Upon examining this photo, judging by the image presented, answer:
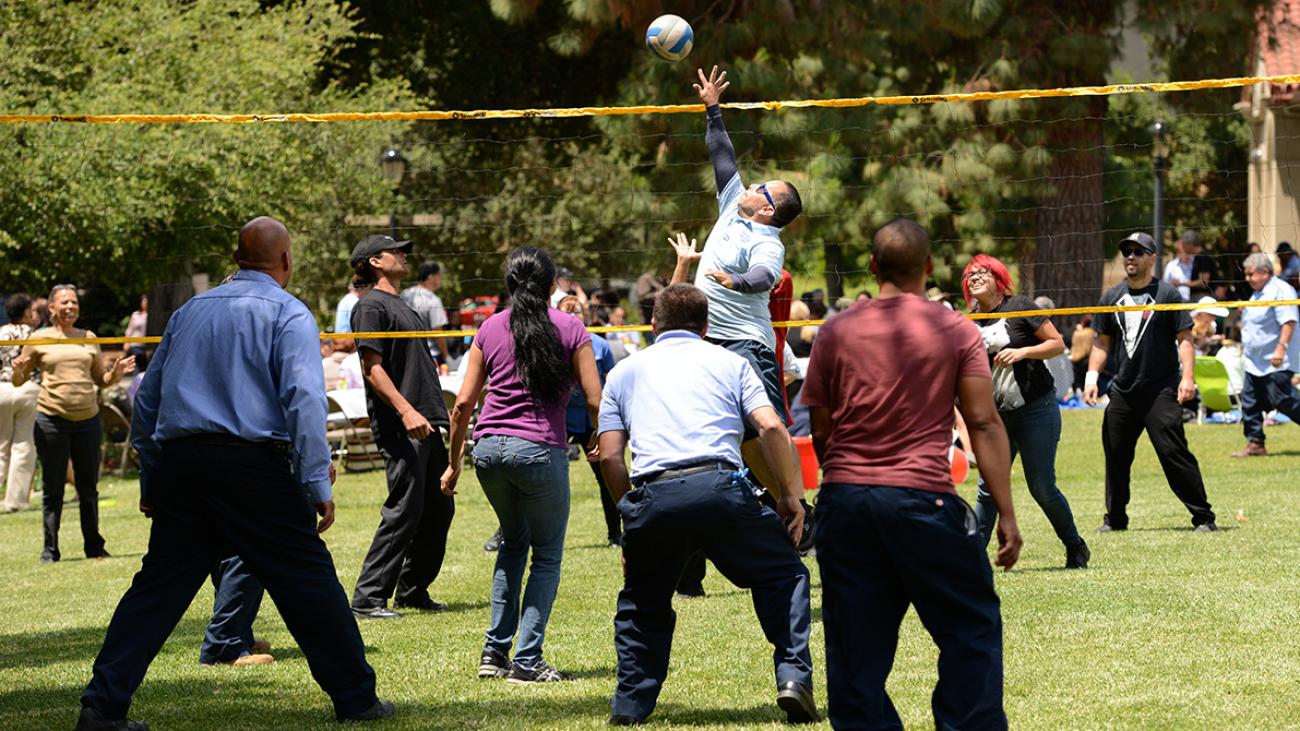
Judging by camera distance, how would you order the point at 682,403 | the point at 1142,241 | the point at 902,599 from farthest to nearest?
the point at 1142,241 → the point at 682,403 → the point at 902,599

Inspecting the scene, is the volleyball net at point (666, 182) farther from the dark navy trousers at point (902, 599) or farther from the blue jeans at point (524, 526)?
the dark navy trousers at point (902, 599)

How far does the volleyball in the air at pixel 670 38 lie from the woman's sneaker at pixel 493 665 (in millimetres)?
4673

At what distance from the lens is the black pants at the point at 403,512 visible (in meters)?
9.19

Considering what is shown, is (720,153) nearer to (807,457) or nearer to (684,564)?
(684,564)

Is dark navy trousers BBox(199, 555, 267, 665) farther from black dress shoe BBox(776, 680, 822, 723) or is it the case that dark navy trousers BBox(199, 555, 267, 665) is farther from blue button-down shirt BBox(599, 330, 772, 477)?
black dress shoe BBox(776, 680, 822, 723)

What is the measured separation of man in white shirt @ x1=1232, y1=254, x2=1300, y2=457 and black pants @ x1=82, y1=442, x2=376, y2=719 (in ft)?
39.7

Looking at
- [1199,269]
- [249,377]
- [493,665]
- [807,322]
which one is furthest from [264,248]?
[1199,269]

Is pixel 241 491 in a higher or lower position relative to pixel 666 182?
lower

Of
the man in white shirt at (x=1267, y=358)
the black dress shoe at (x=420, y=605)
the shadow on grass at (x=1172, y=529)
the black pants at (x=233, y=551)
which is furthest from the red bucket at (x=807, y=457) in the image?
the man in white shirt at (x=1267, y=358)

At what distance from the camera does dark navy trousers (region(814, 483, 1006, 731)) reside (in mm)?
5156

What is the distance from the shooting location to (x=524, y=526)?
7.43 m

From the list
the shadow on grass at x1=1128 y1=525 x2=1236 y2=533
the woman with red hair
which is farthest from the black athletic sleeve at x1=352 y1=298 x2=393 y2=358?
the shadow on grass at x1=1128 y1=525 x2=1236 y2=533

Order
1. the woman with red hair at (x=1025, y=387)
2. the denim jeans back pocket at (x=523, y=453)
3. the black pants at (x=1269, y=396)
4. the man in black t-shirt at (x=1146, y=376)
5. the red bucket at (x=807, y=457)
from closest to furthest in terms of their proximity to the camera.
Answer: the denim jeans back pocket at (x=523, y=453) < the woman with red hair at (x=1025, y=387) < the man in black t-shirt at (x=1146, y=376) < the red bucket at (x=807, y=457) < the black pants at (x=1269, y=396)

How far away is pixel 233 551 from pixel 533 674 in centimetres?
145
